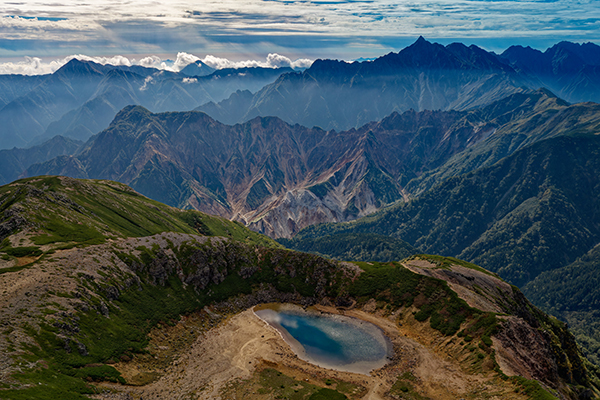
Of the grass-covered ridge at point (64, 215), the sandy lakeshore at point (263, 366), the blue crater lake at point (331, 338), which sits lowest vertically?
the blue crater lake at point (331, 338)

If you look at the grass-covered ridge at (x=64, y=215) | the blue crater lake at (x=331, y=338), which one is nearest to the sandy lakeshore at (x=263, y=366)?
the blue crater lake at (x=331, y=338)

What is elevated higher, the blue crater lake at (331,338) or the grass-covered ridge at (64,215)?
the grass-covered ridge at (64,215)

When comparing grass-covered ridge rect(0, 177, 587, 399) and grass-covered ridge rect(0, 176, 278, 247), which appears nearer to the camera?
grass-covered ridge rect(0, 177, 587, 399)

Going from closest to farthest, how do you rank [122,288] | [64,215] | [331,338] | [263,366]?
[263,366] → [122,288] → [331,338] → [64,215]

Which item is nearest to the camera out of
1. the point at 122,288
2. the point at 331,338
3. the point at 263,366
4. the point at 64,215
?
the point at 263,366

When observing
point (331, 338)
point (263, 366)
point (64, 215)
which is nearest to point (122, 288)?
point (263, 366)

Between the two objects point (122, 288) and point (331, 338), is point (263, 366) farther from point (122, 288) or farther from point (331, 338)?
point (122, 288)

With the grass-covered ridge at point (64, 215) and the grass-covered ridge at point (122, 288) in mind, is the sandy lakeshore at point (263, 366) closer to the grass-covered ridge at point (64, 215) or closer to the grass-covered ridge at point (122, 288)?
the grass-covered ridge at point (122, 288)

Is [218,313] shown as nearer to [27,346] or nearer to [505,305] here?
[27,346]

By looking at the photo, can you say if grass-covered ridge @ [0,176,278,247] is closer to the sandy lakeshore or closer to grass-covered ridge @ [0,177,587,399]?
grass-covered ridge @ [0,177,587,399]

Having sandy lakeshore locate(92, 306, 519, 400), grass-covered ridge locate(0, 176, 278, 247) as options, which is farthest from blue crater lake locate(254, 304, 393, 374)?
grass-covered ridge locate(0, 176, 278, 247)
